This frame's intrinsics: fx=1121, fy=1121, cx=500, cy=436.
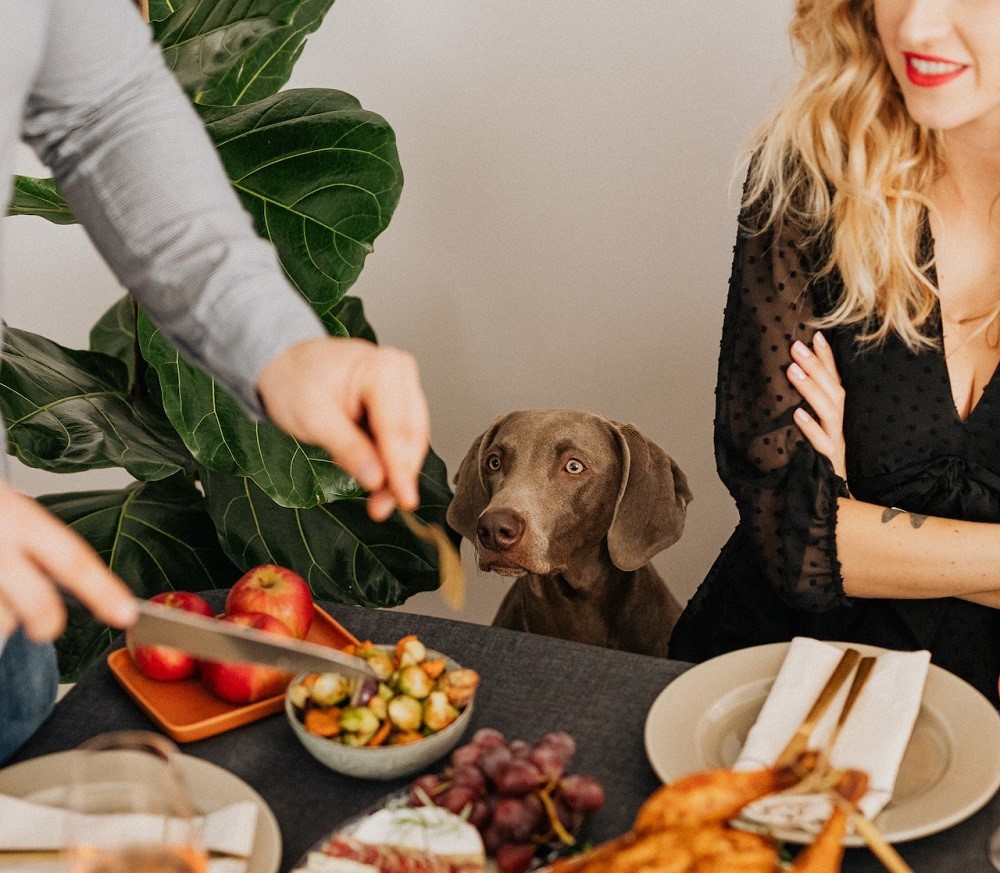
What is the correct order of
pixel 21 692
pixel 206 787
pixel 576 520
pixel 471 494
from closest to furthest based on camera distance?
pixel 206 787, pixel 21 692, pixel 576 520, pixel 471 494

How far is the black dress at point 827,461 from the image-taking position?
153 cm

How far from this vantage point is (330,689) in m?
1.00

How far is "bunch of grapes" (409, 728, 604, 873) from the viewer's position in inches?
32.4

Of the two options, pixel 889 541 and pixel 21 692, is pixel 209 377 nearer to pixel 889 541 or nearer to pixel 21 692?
pixel 21 692

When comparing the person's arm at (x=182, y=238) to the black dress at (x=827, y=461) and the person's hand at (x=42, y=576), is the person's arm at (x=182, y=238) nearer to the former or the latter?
the person's hand at (x=42, y=576)

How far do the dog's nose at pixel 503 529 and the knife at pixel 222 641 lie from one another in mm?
944

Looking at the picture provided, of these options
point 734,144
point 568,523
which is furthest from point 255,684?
point 734,144

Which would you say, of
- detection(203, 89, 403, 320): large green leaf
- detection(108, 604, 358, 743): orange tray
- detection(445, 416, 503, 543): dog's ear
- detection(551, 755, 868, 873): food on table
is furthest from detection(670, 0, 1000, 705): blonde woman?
detection(551, 755, 868, 873): food on table

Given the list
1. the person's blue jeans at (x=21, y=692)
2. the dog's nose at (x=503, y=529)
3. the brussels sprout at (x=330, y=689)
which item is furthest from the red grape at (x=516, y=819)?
the dog's nose at (x=503, y=529)

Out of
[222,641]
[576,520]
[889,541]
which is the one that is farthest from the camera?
[576,520]

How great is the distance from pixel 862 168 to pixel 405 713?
3.42ft

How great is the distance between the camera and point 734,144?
230 centimetres

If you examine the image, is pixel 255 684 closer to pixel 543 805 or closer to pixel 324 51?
pixel 543 805

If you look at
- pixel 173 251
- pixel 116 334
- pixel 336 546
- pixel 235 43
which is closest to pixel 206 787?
pixel 173 251
